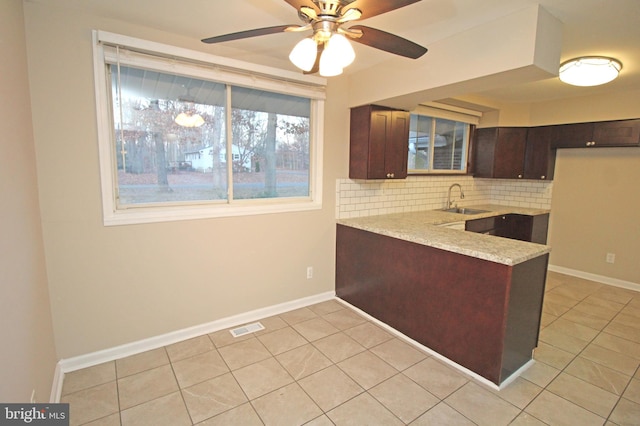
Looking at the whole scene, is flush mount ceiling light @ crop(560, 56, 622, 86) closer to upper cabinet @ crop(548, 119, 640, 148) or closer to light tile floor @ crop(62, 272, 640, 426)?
upper cabinet @ crop(548, 119, 640, 148)

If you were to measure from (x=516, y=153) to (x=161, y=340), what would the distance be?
195 inches

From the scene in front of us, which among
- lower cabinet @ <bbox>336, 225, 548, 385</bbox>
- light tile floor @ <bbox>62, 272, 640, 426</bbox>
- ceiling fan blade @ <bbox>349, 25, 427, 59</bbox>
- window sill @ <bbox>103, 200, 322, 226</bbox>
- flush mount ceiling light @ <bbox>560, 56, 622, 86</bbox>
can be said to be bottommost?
light tile floor @ <bbox>62, 272, 640, 426</bbox>

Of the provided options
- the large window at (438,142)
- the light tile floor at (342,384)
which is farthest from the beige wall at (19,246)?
the large window at (438,142)

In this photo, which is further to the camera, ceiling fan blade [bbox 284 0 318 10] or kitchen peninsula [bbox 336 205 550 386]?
kitchen peninsula [bbox 336 205 550 386]

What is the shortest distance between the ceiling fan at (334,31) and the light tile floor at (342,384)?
195 cm

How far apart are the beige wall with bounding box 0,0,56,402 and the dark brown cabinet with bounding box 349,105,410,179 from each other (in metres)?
2.57

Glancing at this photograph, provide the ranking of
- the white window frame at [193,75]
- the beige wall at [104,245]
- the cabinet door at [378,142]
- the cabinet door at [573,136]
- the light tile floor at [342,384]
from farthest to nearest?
the cabinet door at [573,136]
the cabinet door at [378,142]
the white window frame at [193,75]
the beige wall at [104,245]
the light tile floor at [342,384]

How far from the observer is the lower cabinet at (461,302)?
2039 millimetres

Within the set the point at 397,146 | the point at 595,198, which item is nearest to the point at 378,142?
the point at 397,146

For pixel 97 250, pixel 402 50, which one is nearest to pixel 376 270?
pixel 402 50

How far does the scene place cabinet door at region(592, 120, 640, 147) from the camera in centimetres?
365

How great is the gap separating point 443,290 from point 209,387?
179 centimetres

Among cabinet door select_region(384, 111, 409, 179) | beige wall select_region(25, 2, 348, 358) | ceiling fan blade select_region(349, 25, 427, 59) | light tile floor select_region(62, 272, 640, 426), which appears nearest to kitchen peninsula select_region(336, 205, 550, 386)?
light tile floor select_region(62, 272, 640, 426)

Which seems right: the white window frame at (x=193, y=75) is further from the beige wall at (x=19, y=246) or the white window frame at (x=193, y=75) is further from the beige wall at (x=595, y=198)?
the beige wall at (x=595, y=198)
